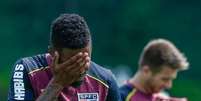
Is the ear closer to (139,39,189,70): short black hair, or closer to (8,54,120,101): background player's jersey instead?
(139,39,189,70): short black hair

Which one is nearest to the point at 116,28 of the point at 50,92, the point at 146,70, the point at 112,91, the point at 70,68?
the point at 146,70

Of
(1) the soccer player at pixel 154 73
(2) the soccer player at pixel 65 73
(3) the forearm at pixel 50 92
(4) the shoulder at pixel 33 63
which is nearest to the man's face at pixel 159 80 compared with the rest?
(1) the soccer player at pixel 154 73

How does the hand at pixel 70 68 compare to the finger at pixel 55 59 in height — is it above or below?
below

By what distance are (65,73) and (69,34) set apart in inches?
10.0

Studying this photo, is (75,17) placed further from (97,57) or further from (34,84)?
(97,57)

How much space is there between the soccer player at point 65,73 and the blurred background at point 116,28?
12655 mm

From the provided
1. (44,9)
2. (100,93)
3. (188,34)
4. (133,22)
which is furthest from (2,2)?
(100,93)

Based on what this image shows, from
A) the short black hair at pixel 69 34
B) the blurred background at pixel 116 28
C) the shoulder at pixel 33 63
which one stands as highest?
the blurred background at pixel 116 28

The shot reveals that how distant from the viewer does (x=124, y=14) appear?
23531 mm

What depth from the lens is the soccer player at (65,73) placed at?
6.52 metres

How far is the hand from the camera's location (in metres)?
6.46

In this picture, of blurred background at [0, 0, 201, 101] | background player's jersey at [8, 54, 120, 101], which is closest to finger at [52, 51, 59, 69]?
background player's jersey at [8, 54, 120, 101]

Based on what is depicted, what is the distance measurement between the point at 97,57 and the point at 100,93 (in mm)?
13837

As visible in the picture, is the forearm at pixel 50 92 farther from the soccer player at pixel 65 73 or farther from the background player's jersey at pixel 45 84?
the background player's jersey at pixel 45 84
